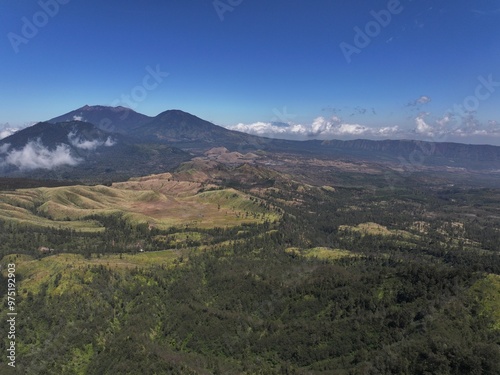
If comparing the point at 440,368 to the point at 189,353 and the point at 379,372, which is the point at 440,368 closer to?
the point at 379,372

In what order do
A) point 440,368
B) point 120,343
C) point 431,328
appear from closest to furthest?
point 440,368
point 431,328
point 120,343

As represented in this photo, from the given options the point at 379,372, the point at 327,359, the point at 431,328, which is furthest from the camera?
the point at 327,359

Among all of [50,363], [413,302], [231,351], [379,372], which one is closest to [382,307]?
[413,302]

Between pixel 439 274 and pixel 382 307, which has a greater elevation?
pixel 439 274

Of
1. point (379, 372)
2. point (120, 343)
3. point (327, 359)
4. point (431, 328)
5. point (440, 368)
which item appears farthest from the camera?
point (120, 343)

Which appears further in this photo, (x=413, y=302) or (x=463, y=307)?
(x=413, y=302)

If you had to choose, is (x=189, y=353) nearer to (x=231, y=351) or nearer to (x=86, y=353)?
(x=231, y=351)

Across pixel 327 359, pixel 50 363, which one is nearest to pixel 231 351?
pixel 327 359

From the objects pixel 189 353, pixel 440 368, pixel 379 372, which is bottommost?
pixel 189 353

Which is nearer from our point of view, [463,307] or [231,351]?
[463,307]
